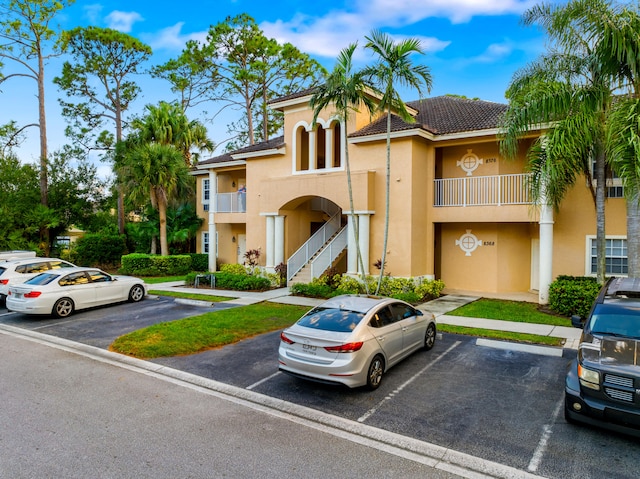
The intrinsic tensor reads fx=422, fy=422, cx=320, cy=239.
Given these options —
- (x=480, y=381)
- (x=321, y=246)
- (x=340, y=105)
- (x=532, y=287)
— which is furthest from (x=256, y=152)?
(x=480, y=381)

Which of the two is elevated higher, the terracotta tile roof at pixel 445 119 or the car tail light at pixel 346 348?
the terracotta tile roof at pixel 445 119

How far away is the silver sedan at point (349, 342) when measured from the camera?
22.9 feet

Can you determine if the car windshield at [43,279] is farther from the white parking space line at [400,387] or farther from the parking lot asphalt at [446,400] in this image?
the white parking space line at [400,387]

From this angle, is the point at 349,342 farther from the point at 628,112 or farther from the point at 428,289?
the point at 428,289

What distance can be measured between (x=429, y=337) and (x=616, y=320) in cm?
407

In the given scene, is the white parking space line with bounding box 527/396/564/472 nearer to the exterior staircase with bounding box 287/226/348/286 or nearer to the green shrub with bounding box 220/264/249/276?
the exterior staircase with bounding box 287/226/348/286

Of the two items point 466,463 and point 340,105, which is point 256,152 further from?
point 466,463

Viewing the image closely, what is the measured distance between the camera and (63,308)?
13688mm

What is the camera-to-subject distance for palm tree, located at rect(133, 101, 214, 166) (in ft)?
90.8

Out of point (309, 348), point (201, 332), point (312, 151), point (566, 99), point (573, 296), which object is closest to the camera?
point (309, 348)

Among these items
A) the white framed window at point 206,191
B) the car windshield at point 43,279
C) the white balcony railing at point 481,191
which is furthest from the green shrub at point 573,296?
the white framed window at point 206,191

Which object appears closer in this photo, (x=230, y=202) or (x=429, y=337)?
(x=429, y=337)

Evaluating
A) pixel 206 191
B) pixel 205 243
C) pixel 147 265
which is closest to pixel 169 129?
pixel 206 191

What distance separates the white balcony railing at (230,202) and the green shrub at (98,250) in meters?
9.49
